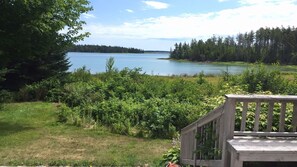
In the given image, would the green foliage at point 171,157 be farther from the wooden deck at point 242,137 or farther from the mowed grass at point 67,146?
the wooden deck at point 242,137

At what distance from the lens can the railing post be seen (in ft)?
11.3

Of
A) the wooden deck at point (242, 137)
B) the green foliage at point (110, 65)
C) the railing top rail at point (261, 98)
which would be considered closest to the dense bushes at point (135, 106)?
the green foliage at point (110, 65)

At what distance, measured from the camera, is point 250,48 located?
109 m

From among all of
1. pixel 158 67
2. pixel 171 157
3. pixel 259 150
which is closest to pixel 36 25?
pixel 171 157

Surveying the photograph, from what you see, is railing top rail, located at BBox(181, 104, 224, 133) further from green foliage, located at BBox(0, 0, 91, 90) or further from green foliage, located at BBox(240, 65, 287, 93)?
green foliage, located at BBox(240, 65, 287, 93)

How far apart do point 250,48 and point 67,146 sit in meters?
108

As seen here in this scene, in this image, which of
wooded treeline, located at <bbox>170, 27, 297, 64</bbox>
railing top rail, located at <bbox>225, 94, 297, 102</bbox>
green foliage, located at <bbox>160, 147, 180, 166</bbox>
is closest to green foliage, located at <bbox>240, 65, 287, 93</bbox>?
green foliage, located at <bbox>160, 147, 180, 166</bbox>

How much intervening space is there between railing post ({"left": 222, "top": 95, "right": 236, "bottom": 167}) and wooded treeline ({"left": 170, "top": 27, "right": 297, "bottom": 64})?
8072 centimetres

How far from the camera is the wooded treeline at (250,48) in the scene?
94250 mm

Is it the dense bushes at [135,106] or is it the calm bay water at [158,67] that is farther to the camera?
the calm bay water at [158,67]

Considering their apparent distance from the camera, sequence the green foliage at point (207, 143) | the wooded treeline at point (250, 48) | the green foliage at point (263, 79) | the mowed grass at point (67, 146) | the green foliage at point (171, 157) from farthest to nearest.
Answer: the wooded treeline at point (250, 48)
the green foliage at point (263, 79)
the mowed grass at point (67, 146)
the green foliage at point (171, 157)
the green foliage at point (207, 143)

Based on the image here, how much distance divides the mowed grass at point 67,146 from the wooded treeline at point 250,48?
76.5m

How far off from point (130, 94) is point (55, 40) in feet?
12.3

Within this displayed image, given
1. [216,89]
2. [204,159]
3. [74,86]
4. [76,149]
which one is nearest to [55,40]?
[74,86]
